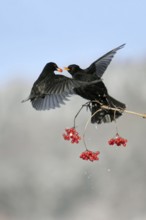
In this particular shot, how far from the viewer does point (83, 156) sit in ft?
20.3

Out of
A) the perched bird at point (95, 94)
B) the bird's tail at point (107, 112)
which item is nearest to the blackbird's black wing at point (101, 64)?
the perched bird at point (95, 94)

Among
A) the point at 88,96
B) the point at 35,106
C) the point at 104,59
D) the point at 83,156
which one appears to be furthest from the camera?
the point at 104,59

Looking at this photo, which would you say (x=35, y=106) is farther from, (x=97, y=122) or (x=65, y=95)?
(x=97, y=122)

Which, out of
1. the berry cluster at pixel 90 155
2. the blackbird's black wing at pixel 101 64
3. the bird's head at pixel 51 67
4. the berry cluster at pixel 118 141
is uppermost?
the blackbird's black wing at pixel 101 64

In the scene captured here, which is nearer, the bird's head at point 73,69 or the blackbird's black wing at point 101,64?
the bird's head at point 73,69

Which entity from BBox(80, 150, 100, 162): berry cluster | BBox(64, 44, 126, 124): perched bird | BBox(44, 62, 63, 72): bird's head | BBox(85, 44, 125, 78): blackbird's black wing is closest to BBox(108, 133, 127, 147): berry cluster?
BBox(80, 150, 100, 162): berry cluster

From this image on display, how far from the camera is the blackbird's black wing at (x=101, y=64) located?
8.40m

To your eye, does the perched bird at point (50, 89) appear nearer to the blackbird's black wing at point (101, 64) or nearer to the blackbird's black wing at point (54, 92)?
the blackbird's black wing at point (54, 92)

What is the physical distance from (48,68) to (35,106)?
0.61m

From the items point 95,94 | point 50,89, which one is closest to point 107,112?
point 95,94

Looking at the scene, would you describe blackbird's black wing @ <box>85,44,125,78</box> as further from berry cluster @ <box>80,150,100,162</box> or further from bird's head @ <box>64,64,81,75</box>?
berry cluster @ <box>80,150,100,162</box>

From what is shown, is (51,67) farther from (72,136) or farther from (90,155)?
(90,155)

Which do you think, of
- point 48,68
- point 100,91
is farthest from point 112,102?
point 48,68

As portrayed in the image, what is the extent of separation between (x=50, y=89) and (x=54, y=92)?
15cm
